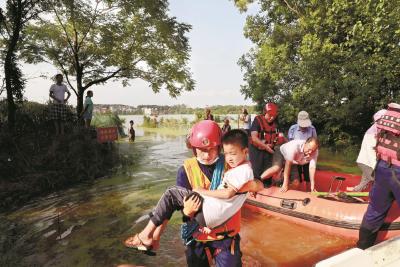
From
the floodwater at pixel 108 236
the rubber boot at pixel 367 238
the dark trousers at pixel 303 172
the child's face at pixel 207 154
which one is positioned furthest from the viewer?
the dark trousers at pixel 303 172

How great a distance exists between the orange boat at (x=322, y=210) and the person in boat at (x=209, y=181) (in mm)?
3176

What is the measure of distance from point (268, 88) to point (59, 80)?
13.4 metres

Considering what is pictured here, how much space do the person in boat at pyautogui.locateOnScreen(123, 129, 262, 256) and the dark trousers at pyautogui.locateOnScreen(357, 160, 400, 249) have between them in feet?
7.36

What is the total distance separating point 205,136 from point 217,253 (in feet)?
3.08

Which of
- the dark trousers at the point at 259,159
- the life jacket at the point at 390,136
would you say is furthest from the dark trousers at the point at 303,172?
the life jacket at the point at 390,136

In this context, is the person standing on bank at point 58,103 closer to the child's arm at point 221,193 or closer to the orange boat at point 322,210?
the orange boat at point 322,210

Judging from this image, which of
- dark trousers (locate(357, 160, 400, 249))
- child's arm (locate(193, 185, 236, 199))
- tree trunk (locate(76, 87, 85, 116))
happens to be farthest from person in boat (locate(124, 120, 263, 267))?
tree trunk (locate(76, 87, 85, 116))

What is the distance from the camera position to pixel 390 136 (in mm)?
3768

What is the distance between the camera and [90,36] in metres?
13.4

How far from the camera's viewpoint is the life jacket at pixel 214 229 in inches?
96.9

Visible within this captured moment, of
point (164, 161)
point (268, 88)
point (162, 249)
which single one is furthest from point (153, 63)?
point (162, 249)

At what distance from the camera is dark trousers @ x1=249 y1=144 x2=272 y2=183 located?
6.94 m

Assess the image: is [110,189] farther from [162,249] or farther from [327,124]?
[327,124]

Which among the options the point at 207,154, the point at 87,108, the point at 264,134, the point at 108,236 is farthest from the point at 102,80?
the point at 207,154
